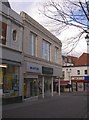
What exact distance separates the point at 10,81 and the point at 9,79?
1.07ft

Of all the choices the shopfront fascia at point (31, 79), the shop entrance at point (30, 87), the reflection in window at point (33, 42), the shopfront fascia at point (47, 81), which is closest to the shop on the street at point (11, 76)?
the shopfront fascia at point (31, 79)

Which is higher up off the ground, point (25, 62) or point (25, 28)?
point (25, 28)

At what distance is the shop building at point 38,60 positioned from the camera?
1326 inches

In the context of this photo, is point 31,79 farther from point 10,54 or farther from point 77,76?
point 77,76

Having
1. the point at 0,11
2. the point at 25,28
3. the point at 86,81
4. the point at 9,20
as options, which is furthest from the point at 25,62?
the point at 86,81

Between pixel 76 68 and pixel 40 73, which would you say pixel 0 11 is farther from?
pixel 76 68

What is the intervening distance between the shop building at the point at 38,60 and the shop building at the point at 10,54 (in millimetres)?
1523

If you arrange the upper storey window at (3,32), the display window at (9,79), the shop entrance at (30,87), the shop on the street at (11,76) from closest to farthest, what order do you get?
the upper storey window at (3,32)
the shop on the street at (11,76)
the display window at (9,79)
the shop entrance at (30,87)

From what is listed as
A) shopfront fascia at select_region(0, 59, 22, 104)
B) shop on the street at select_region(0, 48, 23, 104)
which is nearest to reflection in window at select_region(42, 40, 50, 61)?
shop on the street at select_region(0, 48, 23, 104)

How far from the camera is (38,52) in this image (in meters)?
38.4

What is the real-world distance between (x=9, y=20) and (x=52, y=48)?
1826cm

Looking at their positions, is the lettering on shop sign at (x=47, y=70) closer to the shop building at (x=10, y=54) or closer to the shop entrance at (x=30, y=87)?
the shop entrance at (x=30, y=87)

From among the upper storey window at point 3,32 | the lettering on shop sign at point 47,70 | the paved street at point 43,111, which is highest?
the upper storey window at point 3,32

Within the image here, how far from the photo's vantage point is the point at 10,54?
2873 centimetres
